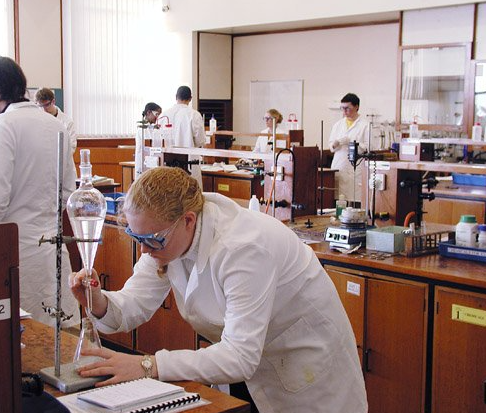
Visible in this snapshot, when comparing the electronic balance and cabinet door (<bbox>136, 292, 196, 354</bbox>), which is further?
cabinet door (<bbox>136, 292, 196, 354</bbox>)

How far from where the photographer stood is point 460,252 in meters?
2.91

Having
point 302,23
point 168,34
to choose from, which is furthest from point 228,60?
point 302,23

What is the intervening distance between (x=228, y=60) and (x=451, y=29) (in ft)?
11.4

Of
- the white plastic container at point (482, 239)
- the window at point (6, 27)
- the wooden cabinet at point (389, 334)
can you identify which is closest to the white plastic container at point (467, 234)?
the white plastic container at point (482, 239)

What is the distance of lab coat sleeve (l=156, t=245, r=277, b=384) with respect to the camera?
1623 mm

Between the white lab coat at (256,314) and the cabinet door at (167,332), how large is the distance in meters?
1.62

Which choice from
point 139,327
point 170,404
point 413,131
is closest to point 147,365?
point 170,404

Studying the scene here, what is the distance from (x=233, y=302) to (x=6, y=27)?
7184 millimetres

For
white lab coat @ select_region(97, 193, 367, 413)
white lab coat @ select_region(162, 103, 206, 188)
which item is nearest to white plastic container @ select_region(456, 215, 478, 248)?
white lab coat @ select_region(97, 193, 367, 413)

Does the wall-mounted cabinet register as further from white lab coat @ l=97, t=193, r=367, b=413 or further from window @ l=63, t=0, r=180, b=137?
white lab coat @ l=97, t=193, r=367, b=413

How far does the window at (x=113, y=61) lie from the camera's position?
852cm

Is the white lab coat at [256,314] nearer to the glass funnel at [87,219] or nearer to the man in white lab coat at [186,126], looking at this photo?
the glass funnel at [87,219]

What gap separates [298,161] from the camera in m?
3.50

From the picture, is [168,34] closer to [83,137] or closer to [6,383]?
[83,137]
